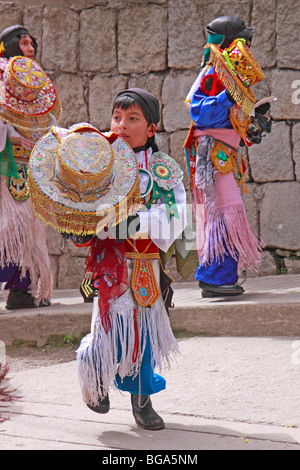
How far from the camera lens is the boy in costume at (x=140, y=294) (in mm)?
2838

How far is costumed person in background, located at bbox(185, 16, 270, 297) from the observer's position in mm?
4695

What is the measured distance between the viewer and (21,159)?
4902mm

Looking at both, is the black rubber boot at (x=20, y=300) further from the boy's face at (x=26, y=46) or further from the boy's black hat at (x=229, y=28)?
the boy's black hat at (x=229, y=28)

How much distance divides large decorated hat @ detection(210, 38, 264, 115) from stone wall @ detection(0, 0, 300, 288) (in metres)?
1.59

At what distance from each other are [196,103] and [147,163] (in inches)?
72.0

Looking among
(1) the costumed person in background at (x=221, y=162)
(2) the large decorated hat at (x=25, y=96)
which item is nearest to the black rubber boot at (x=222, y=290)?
(1) the costumed person in background at (x=221, y=162)

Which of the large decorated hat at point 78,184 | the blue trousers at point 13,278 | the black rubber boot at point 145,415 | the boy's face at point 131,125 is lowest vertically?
the black rubber boot at point 145,415

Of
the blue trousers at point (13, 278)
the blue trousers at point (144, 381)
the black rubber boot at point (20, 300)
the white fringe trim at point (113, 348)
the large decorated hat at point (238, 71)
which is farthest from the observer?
the black rubber boot at point (20, 300)

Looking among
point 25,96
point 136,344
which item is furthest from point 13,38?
point 136,344

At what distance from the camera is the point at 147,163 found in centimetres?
303

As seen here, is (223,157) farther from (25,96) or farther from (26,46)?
(26,46)

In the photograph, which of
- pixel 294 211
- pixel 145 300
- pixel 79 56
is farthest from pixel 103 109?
pixel 145 300

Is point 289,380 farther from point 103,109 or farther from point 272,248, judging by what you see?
point 103,109

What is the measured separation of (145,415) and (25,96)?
2545 millimetres
